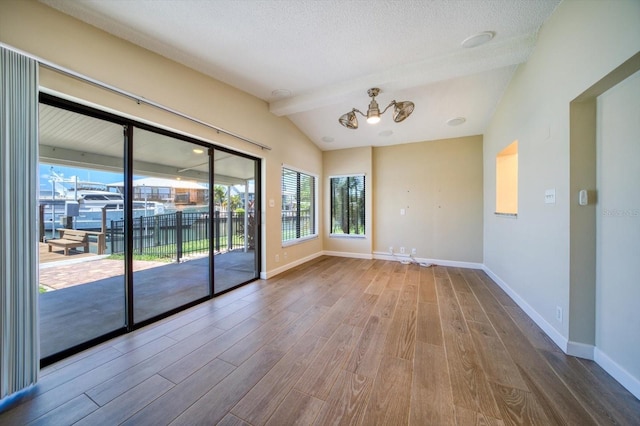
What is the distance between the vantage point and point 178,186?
9.31 feet

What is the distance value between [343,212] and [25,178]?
4953 millimetres

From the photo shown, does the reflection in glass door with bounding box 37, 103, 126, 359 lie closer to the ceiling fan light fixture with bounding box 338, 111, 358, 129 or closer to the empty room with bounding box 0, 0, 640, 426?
the empty room with bounding box 0, 0, 640, 426

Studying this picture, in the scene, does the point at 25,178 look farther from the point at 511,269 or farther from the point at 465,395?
the point at 511,269

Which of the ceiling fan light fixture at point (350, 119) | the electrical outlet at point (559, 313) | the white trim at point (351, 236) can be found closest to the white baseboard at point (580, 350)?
the electrical outlet at point (559, 313)

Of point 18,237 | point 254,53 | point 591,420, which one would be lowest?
point 591,420

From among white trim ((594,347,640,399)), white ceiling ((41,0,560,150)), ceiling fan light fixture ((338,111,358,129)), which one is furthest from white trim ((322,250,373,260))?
white trim ((594,347,640,399))

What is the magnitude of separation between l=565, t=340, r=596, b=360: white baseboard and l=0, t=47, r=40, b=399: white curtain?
402cm

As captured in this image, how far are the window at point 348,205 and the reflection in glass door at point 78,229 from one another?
4304 millimetres

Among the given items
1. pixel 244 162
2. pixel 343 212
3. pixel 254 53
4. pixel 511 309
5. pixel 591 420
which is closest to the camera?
pixel 591 420

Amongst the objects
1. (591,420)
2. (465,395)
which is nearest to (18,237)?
(465,395)

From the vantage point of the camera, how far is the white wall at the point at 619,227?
1.45 metres

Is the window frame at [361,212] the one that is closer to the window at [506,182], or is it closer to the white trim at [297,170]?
the white trim at [297,170]

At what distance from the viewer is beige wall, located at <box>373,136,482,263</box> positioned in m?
4.52

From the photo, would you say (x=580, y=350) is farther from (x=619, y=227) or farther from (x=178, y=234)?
(x=178, y=234)
